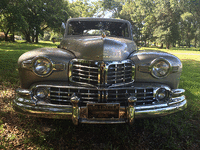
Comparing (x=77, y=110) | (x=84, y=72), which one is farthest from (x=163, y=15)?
(x=77, y=110)

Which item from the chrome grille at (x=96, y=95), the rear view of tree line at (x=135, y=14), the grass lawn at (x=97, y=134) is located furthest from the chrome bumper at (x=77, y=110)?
the rear view of tree line at (x=135, y=14)

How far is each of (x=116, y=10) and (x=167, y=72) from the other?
132 ft

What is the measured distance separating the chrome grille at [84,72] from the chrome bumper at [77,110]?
329mm

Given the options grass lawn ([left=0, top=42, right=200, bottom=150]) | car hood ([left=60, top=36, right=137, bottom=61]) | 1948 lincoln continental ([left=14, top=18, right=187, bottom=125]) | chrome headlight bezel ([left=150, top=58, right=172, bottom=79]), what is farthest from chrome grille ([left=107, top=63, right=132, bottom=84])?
grass lawn ([left=0, top=42, right=200, bottom=150])

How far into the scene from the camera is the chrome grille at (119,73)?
2.26 m

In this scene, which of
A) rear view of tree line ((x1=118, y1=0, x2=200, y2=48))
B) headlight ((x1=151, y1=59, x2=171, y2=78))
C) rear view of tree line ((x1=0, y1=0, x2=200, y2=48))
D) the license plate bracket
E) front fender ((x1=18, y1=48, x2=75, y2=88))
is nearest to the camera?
the license plate bracket

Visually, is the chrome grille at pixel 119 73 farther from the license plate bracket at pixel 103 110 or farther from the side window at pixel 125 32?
the side window at pixel 125 32

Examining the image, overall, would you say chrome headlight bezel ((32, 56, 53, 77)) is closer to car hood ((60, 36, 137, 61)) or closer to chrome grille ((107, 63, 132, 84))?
car hood ((60, 36, 137, 61))

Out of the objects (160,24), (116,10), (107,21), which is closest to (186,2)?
(160,24)

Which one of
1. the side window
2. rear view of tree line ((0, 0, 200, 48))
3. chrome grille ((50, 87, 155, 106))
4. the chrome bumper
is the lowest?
the chrome bumper

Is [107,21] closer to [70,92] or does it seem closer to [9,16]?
[70,92]

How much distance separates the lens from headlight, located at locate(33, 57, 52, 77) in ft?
7.50

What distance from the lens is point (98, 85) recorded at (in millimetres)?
2209

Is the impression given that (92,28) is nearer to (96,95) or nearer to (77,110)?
(96,95)
